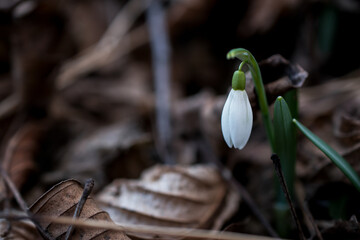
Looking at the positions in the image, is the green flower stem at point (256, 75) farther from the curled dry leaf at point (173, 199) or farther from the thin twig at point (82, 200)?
the thin twig at point (82, 200)

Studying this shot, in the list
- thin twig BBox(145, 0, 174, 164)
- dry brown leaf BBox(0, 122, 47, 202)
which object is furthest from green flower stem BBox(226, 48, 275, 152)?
dry brown leaf BBox(0, 122, 47, 202)

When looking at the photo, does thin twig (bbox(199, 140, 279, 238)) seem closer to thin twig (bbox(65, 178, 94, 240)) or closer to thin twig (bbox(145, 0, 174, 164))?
thin twig (bbox(145, 0, 174, 164))

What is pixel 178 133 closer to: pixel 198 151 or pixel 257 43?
pixel 198 151

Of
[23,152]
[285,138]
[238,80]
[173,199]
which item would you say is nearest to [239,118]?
[238,80]

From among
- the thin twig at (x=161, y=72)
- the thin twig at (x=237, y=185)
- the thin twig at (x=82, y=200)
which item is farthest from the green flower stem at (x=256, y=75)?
the thin twig at (x=161, y=72)

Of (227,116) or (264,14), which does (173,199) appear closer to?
(227,116)
